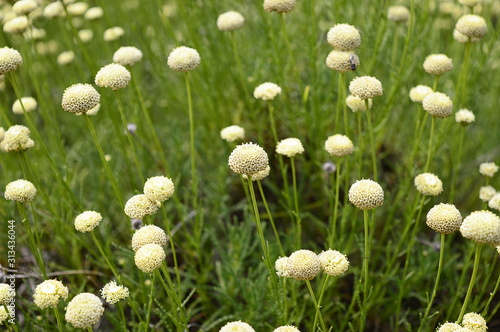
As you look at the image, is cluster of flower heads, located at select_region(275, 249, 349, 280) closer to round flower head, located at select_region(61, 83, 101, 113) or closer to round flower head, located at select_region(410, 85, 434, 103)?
round flower head, located at select_region(61, 83, 101, 113)

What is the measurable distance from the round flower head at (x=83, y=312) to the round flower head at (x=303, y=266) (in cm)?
58

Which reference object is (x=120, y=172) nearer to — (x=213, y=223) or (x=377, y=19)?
(x=213, y=223)

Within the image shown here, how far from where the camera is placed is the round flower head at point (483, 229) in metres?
1.49

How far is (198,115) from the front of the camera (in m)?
3.40

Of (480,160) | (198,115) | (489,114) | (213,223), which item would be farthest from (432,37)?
(213,223)

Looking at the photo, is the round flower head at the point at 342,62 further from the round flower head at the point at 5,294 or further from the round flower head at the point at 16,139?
the round flower head at the point at 5,294

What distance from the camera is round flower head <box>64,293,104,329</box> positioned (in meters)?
1.46

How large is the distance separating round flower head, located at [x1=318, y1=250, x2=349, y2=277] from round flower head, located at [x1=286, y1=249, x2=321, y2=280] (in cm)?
8

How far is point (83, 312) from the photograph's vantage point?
57.4 inches

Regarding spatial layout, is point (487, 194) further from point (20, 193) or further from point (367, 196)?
point (20, 193)

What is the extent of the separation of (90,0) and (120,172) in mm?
1865

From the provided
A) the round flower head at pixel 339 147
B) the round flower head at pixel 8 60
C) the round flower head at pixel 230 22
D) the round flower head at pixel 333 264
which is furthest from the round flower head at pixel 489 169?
the round flower head at pixel 8 60

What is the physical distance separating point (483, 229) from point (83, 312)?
118 cm

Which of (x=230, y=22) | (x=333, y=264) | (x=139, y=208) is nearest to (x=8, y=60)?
(x=139, y=208)
